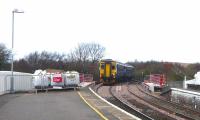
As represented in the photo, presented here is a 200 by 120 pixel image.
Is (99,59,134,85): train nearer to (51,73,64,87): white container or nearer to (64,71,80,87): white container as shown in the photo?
(64,71,80,87): white container

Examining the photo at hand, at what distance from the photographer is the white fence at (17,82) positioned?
29328mm

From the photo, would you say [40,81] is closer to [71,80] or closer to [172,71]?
[71,80]

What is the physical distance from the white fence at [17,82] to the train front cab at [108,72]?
1614cm

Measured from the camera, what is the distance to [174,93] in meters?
30.1

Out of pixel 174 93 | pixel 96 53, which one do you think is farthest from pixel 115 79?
pixel 96 53

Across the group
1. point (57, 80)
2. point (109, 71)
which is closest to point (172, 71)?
point (109, 71)

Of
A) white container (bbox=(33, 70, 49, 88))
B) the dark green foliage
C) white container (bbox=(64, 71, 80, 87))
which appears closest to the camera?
white container (bbox=(33, 70, 49, 88))

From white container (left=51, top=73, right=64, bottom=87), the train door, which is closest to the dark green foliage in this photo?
the train door

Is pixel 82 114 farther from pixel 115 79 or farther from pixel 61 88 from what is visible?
pixel 115 79

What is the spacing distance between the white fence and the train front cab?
16.1 metres

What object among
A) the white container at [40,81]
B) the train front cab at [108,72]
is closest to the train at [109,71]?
the train front cab at [108,72]

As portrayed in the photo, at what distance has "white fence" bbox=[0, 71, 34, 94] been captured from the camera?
2933cm

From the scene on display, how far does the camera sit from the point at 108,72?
50.6 metres

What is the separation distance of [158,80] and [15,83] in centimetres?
1447
